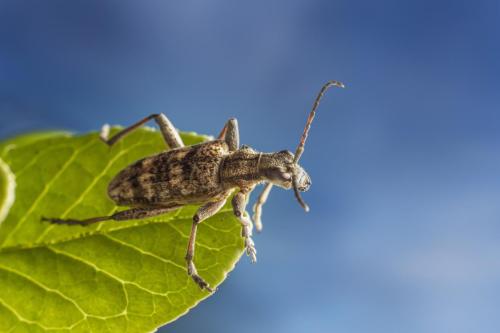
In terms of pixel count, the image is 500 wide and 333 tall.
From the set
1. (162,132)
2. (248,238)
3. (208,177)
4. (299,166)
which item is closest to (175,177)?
(208,177)

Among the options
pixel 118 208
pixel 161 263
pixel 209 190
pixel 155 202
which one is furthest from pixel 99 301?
pixel 209 190

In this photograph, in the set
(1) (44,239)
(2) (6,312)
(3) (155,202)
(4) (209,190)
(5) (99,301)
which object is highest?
(4) (209,190)

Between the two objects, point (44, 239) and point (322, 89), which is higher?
point (322, 89)

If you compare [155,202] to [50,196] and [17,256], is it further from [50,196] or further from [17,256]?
[17,256]

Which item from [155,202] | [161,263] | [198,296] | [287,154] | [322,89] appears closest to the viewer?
[198,296]

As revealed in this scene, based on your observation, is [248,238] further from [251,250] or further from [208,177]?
[208,177]

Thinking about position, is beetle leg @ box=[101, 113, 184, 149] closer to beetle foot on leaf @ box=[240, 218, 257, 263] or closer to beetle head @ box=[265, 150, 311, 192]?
beetle foot on leaf @ box=[240, 218, 257, 263]

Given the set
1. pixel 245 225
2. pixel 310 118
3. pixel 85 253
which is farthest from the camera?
pixel 310 118
